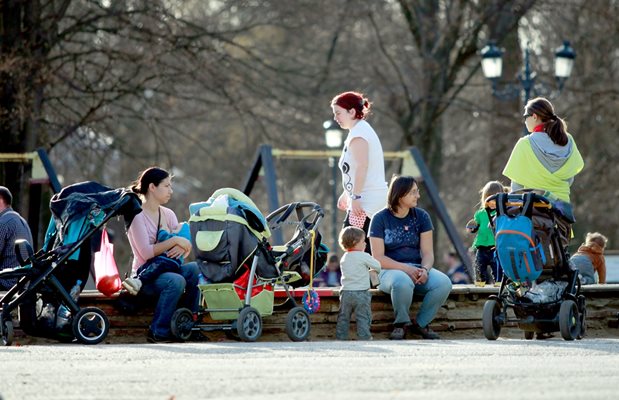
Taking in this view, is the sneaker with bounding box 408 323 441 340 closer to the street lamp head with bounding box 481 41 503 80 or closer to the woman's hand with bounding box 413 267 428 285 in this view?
the woman's hand with bounding box 413 267 428 285

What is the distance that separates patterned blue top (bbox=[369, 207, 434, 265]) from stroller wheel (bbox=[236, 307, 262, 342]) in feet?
4.66

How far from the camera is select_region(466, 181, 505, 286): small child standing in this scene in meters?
13.8

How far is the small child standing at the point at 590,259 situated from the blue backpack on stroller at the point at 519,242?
12.1ft

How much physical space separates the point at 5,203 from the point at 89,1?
10.7 m

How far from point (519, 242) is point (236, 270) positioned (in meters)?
2.33

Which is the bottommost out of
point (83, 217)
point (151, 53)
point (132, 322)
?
point (132, 322)

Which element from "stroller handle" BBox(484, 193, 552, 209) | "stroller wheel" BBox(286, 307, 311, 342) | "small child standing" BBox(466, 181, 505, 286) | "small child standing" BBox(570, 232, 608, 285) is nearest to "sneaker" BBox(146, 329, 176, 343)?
"stroller wheel" BBox(286, 307, 311, 342)

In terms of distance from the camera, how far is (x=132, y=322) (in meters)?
13.0

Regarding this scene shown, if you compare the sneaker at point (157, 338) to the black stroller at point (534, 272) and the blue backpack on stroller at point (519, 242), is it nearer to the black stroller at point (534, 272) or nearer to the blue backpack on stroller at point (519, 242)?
the black stroller at point (534, 272)

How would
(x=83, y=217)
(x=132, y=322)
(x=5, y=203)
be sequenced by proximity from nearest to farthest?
(x=83, y=217) < (x=132, y=322) < (x=5, y=203)

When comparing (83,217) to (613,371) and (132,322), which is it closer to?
(132,322)

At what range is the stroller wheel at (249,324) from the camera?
1195cm

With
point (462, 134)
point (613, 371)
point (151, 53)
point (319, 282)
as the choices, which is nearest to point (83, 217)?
point (613, 371)

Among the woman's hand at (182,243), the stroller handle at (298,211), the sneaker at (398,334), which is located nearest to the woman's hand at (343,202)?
the stroller handle at (298,211)
